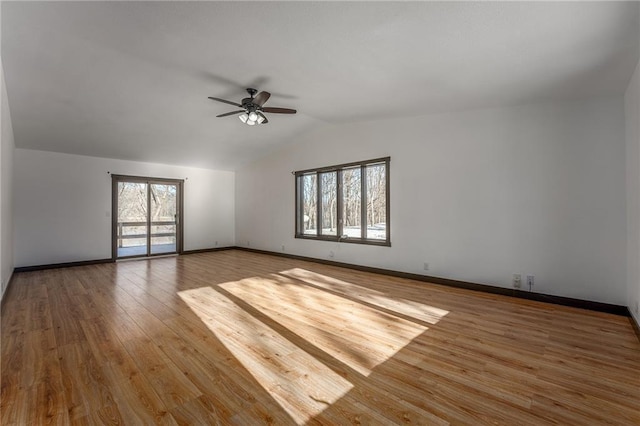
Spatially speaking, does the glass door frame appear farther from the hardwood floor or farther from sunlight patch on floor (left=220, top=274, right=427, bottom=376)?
sunlight patch on floor (left=220, top=274, right=427, bottom=376)

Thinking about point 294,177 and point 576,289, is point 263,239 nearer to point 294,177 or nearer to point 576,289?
point 294,177

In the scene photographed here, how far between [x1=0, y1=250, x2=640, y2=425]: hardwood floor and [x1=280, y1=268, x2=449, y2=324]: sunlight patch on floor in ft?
0.13

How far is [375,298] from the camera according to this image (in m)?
3.90

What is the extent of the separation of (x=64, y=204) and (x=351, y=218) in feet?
20.4

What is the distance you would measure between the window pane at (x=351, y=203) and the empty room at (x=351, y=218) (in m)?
0.05

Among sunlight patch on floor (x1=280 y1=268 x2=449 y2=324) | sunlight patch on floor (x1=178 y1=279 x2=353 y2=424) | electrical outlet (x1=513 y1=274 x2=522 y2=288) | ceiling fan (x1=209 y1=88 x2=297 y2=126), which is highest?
ceiling fan (x1=209 y1=88 x2=297 y2=126)

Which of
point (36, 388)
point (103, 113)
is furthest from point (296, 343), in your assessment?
point (103, 113)

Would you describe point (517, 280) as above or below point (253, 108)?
below

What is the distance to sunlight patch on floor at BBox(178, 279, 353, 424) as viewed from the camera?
1.82m

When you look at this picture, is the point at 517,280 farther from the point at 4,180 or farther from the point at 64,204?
the point at 64,204

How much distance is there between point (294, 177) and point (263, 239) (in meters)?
2.09

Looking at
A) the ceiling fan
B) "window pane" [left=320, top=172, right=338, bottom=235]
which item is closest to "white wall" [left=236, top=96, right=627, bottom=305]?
"window pane" [left=320, top=172, right=338, bottom=235]

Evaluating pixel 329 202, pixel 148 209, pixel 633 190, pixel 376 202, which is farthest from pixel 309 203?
pixel 633 190

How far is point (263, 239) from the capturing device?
806cm
